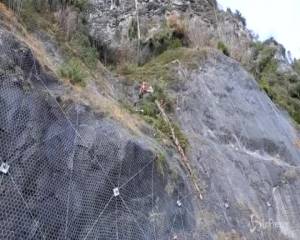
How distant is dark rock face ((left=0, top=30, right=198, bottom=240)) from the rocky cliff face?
0.07ft

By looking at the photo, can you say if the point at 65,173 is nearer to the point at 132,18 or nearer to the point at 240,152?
the point at 240,152

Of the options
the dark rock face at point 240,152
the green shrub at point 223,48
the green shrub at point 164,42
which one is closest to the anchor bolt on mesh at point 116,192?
the dark rock face at point 240,152

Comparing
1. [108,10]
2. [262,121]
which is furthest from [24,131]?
[108,10]

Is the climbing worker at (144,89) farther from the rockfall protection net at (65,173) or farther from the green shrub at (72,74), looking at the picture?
the rockfall protection net at (65,173)

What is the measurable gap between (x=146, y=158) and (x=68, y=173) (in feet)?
7.95

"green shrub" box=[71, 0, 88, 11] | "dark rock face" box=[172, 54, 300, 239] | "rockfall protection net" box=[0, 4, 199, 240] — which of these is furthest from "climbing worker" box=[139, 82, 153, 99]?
"rockfall protection net" box=[0, 4, 199, 240]

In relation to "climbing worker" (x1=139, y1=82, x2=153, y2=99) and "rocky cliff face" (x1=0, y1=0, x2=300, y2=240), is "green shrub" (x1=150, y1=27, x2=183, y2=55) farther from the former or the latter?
"climbing worker" (x1=139, y1=82, x2=153, y2=99)

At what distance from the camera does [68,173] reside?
909 centimetres

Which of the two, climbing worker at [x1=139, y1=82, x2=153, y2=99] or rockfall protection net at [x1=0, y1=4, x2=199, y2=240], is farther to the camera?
climbing worker at [x1=139, y1=82, x2=153, y2=99]

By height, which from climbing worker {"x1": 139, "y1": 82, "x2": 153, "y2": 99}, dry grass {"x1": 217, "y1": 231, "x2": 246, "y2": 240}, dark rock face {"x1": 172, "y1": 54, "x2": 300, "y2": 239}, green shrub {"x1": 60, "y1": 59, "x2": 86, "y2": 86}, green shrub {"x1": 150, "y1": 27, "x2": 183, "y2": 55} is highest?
green shrub {"x1": 150, "y1": 27, "x2": 183, "y2": 55}

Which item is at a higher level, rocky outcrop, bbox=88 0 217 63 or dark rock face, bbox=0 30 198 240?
rocky outcrop, bbox=88 0 217 63

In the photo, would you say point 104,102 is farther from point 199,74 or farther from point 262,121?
point 262,121

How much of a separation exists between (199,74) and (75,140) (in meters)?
10.1

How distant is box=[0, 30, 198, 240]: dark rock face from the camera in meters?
8.07
